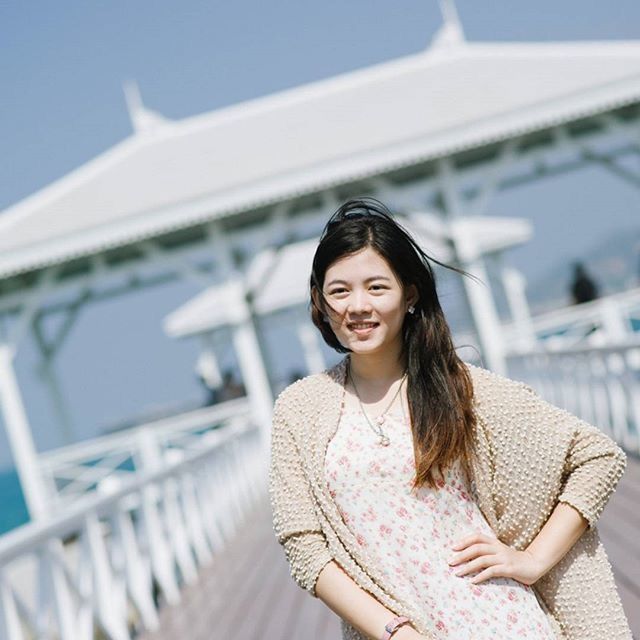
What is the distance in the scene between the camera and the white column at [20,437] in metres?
12.0

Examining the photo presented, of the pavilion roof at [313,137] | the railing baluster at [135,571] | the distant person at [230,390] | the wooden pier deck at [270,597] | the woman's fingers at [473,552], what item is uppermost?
the pavilion roof at [313,137]

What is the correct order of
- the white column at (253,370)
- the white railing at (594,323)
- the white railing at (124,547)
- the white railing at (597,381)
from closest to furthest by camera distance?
the white railing at (124,547)
the white railing at (597,381)
the white railing at (594,323)
the white column at (253,370)

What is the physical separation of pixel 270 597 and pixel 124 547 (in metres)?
0.91

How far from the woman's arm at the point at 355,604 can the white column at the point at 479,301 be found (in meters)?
9.64

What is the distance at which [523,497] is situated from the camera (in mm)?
1937

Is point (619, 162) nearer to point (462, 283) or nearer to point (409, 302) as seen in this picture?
point (462, 283)

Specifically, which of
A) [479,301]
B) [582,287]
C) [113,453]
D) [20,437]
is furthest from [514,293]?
[20,437]

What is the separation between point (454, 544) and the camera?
6.14ft

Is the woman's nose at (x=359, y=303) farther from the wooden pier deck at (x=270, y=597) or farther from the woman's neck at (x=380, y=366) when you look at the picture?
the wooden pier deck at (x=270, y=597)

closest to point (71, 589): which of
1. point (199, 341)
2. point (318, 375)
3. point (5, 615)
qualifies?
point (5, 615)

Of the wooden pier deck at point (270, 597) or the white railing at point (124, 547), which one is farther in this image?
the wooden pier deck at point (270, 597)

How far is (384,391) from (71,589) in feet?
A: 11.5

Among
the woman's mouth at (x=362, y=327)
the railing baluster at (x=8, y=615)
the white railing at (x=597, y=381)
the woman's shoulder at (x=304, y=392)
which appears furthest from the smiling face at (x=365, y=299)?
the white railing at (x=597, y=381)

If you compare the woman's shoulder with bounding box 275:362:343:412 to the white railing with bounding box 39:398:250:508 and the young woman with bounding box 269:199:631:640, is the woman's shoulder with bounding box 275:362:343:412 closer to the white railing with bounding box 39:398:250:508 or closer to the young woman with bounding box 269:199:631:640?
the young woman with bounding box 269:199:631:640
